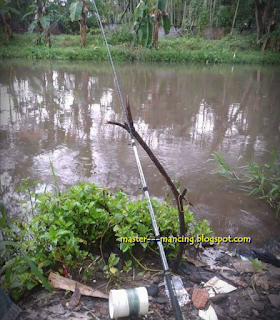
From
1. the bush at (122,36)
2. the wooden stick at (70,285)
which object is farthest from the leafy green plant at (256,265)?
the bush at (122,36)

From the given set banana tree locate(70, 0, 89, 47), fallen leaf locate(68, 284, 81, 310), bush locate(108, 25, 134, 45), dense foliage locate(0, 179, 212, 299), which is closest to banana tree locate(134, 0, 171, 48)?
banana tree locate(70, 0, 89, 47)

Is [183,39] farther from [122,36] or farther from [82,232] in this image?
[82,232]

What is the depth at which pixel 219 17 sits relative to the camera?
1559 centimetres

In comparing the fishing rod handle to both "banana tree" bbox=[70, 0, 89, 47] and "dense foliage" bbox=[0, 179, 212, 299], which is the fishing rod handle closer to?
"dense foliage" bbox=[0, 179, 212, 299]

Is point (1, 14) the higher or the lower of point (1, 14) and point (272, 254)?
the higher

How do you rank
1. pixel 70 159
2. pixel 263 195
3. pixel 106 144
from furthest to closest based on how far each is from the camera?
pixel 106 144, pixel 70 159, pixel 263 195

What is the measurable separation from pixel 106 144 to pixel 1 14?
2.68 m

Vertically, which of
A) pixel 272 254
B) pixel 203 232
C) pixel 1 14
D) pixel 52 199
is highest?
pixel 1 14

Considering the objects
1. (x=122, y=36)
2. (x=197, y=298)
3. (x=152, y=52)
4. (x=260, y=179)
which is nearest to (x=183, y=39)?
(x=122, y=36)

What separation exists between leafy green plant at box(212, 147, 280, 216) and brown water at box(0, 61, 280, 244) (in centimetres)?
8

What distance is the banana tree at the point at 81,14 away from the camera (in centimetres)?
751

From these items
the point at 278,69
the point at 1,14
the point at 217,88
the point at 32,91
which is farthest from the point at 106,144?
the point at 278,69

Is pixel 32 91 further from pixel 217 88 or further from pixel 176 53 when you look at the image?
pixel 176 53

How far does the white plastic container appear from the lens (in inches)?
43.0
